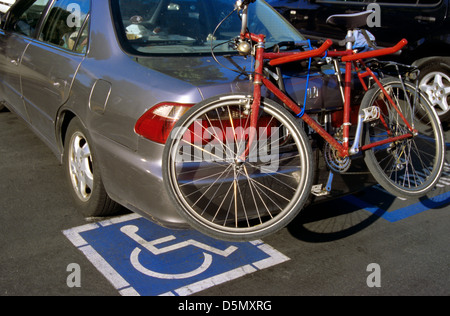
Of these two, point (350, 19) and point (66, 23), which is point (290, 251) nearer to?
point (350, 19)

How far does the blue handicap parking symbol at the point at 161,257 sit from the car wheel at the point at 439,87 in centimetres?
391

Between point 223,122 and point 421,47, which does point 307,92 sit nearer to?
point 223,122

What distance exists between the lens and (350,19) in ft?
11.4

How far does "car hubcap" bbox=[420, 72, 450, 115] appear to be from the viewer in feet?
A: 21.1

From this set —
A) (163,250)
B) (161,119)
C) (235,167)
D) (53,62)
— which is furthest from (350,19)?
(53,62)

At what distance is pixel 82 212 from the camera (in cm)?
386

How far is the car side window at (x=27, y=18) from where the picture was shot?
4918 mm

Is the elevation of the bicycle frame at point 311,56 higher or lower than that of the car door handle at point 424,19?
lower

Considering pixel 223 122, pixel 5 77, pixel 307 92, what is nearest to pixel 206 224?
pixel 223 122

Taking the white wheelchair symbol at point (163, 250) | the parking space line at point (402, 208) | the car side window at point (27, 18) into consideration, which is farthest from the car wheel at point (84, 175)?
the parking space line at point (402, 208)

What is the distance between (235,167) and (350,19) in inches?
53.4

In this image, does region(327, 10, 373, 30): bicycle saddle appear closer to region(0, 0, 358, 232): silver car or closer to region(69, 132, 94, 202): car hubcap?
Result: region(0, 0, 358, 232): silver car

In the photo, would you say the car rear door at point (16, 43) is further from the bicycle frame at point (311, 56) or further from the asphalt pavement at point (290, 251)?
the bicycle frame at point (311, 56)

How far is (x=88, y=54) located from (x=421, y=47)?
4.68 m
